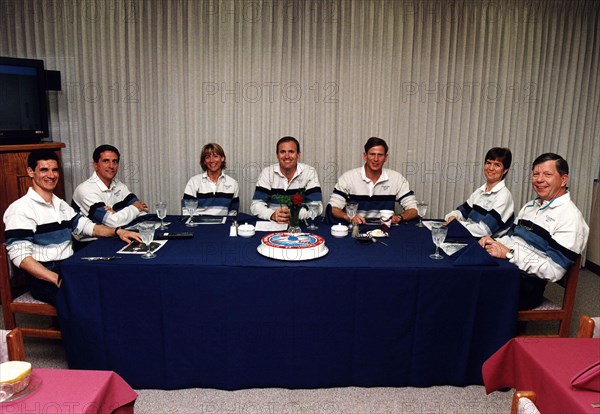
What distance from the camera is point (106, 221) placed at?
3.19 metres

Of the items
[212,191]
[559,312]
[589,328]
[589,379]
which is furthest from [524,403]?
[212,191]

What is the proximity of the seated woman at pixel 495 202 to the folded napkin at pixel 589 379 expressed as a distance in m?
1.87

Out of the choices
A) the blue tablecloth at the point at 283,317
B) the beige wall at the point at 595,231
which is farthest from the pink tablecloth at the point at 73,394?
the beige wall at the point at 595,231

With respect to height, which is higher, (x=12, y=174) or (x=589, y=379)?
(x=12, y=174)

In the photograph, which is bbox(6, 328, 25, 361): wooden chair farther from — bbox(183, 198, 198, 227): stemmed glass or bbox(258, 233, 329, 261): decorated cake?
bbox(183, 198, 198, 227): stemmed glass

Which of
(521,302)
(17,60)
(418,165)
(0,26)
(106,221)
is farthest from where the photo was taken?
(418,165)

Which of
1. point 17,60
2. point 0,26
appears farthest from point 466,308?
point 0,26

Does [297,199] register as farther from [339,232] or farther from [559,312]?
[559,312]

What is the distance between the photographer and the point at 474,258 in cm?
235

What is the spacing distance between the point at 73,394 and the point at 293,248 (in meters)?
1.28

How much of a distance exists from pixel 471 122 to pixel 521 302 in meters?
2.30

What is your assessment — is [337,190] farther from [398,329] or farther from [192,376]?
[192,376]

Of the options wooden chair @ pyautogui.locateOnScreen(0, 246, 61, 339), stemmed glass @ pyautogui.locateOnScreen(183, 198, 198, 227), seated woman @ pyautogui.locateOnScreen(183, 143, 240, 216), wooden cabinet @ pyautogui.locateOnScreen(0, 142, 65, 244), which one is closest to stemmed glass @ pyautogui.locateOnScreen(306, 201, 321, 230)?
stemmed glass @ pyautogui.locateOnScreen(183, 198, 198, 227)

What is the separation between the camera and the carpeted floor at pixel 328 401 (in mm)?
2389
